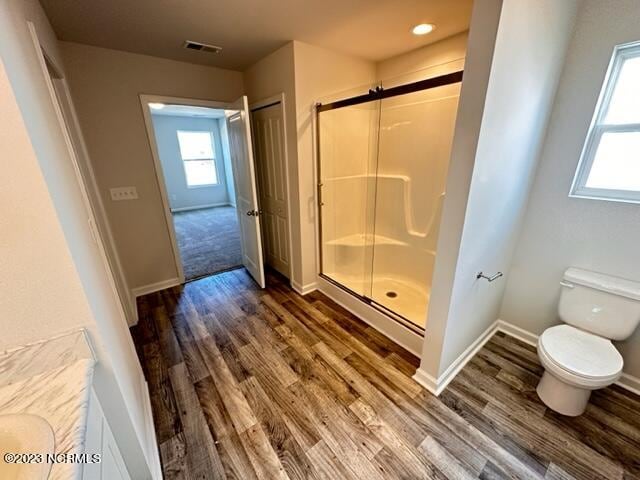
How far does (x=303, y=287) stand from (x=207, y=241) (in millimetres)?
2549

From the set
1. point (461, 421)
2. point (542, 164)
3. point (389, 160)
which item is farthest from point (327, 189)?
point (461, 421)

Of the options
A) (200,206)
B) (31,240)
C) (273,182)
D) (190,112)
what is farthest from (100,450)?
(200,206)

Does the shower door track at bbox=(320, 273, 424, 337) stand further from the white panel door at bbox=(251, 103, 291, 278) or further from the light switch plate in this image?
the light switch plate

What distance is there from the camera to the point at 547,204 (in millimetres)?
1870

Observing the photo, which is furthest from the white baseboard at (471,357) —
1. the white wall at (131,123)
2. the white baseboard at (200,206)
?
the white baseboard at (200,206)

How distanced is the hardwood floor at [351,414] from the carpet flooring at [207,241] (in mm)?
1344

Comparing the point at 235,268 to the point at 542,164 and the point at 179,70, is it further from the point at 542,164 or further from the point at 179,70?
the point at 542,164

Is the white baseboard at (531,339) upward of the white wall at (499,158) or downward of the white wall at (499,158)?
downward

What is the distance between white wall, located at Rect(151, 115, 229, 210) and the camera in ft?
20.6

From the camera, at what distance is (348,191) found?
295cm

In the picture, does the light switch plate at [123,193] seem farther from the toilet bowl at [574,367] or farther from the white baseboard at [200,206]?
the white baseboard at [200,206]

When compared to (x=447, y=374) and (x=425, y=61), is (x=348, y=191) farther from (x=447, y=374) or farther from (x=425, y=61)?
(x=447, y=374)

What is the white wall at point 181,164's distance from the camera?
6.29 metres

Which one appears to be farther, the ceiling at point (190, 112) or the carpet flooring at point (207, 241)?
the ceiling at point (190, 112)
